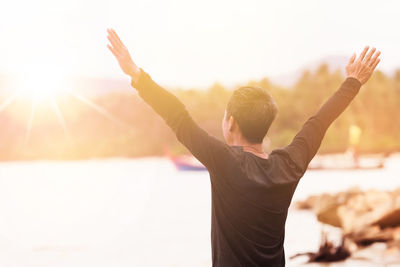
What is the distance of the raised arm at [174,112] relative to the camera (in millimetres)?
1335

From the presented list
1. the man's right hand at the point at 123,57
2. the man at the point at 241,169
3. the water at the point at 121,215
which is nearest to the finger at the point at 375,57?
the man at the point at 241,169

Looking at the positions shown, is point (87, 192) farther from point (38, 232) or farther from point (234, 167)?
point (234, 167)

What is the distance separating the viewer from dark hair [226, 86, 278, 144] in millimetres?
1433

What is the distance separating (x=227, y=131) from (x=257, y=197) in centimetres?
19

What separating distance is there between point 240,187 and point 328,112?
1.38 feet

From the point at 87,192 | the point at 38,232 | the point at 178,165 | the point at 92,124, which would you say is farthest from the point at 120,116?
the point at 38,232

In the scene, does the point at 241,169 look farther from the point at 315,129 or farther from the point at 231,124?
the point at 315,129

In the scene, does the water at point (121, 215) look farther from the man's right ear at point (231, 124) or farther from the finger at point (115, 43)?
the finger at point (115, 43)

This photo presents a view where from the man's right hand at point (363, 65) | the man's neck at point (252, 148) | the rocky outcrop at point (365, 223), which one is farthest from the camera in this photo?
the rocky outcrop at point (365, 223)

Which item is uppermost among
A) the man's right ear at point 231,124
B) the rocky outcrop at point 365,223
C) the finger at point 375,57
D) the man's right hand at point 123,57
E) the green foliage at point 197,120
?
the green foliage at point 197,120

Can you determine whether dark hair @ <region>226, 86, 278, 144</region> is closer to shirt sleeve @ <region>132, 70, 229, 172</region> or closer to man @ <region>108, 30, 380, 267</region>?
man @ <region>108, 30, 380, 267</region>

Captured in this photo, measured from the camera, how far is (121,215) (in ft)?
32.5

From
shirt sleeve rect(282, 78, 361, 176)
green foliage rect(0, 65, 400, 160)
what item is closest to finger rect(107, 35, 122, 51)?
shirt sleeve rect(282, 78, 361, 176)

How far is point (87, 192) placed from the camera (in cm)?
1294
